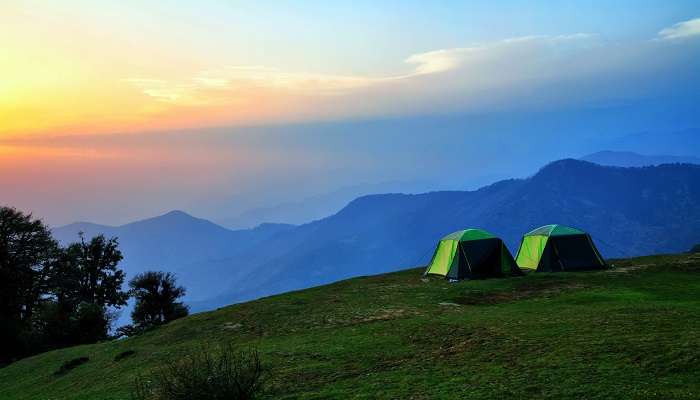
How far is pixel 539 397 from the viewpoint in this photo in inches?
393

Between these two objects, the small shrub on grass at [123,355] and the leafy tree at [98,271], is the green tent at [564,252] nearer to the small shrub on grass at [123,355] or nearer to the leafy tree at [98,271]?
the small shrub on grass at [123,355]

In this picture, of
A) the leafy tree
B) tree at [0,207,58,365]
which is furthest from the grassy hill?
the leafy tree

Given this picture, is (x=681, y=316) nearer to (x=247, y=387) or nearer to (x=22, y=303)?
(x=247, y=387)

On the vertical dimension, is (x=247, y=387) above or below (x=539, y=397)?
above

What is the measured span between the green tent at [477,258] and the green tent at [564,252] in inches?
104

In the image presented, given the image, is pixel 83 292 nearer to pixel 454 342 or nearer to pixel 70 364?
pixel 70 364

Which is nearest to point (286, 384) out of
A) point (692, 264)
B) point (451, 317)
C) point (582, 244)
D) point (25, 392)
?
point (451, 317)

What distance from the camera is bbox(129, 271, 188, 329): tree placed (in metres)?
47.9

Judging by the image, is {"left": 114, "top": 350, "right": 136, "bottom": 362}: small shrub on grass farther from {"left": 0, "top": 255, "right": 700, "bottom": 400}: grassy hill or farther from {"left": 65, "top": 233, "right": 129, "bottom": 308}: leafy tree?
{"left": 65, "top": 233, "right": 129, "bottom": 308}: leafy tree

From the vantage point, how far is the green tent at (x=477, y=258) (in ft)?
112

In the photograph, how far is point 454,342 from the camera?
16281 mm

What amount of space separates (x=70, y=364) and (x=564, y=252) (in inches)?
1240

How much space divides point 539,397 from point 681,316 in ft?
32.4

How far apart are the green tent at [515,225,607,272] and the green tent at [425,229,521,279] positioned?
8.66ft
